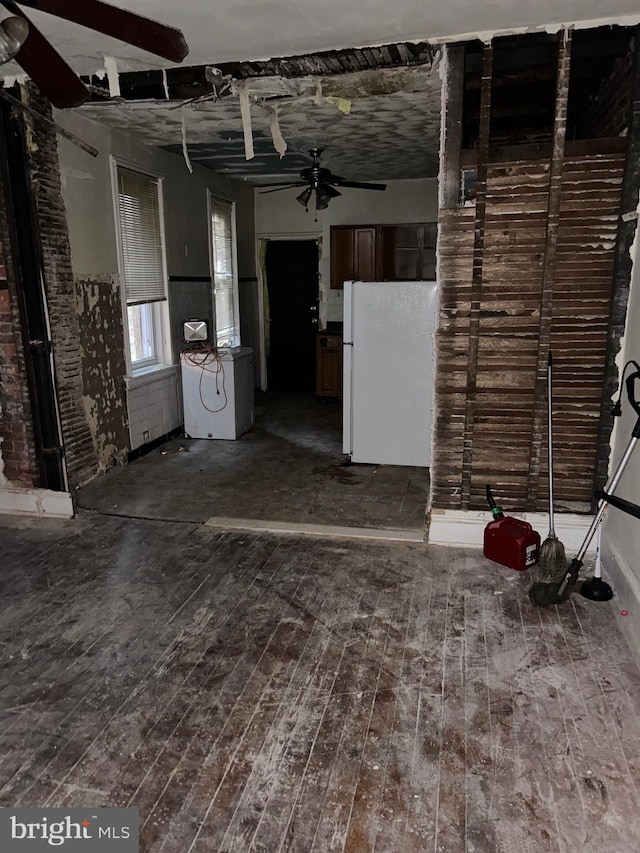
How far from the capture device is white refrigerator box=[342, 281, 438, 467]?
15.2 feet

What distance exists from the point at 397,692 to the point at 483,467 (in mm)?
1504

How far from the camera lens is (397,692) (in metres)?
2.27

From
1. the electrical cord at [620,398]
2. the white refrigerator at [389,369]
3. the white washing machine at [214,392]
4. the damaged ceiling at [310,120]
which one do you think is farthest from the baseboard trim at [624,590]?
the white washing machine at [214,392]

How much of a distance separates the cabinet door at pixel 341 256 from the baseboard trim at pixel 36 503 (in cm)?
458

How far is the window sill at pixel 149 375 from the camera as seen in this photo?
16.7ft

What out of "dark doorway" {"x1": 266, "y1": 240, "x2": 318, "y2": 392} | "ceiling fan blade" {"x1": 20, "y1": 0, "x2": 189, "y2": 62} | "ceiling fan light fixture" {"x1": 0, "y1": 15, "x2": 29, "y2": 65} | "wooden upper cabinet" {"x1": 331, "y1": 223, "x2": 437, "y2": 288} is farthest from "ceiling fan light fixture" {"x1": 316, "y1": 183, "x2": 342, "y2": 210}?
"ceiling fan light fixture" {"x1": 0, "y1": 15, "x2": 29, "y2": 65}

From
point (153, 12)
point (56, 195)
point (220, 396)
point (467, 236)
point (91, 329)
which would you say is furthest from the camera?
point (220, 396)

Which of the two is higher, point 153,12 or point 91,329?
point 153,12

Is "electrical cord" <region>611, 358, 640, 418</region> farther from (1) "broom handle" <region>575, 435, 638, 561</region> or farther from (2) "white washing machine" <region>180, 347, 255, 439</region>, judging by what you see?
(2) "white washing machine" <region>180, 347, 255, 439</region>

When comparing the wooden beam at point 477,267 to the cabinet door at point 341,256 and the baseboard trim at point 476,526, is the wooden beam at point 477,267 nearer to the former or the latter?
the baseboard trim at point 476,526

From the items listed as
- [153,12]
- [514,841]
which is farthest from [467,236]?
[514,841]

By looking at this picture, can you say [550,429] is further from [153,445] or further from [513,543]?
[153,445]

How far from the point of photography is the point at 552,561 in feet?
9.87

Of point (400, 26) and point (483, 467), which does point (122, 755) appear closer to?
point (483, 467)
